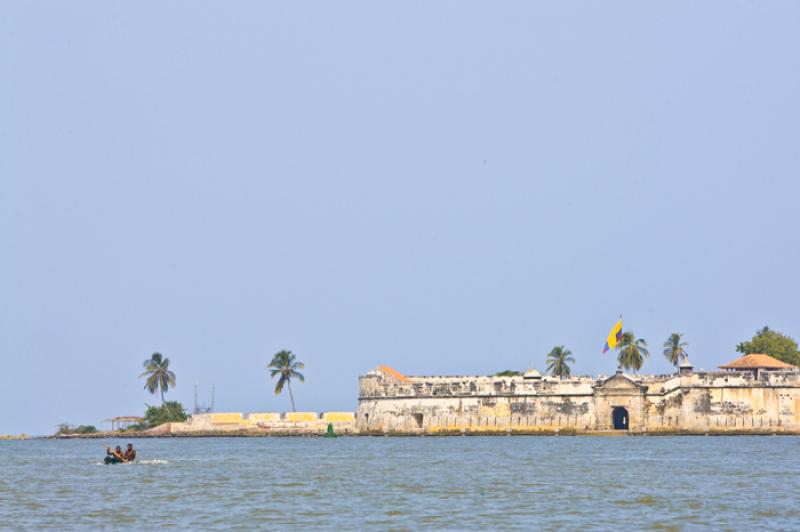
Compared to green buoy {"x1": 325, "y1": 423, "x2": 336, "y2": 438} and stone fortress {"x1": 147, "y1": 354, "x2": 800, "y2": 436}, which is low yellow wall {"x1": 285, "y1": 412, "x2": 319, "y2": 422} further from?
green buoy {"x1": 325, "y1": 423, "x2": 336, "y2": 438}

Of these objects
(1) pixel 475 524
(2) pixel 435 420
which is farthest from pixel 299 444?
(1) pixel 475 524

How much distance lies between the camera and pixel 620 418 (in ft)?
316

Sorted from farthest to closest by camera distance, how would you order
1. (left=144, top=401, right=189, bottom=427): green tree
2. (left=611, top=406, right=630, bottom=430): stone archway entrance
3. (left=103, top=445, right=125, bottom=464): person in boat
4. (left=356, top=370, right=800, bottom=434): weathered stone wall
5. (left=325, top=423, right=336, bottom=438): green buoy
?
(left=144, top=401, right=189, bottom=427): green tree < (left=325, top=423, right=336, bottom=438): green buoy < (left=611, top=406, right=630, bottom=430): stone archway entrance < (left=356, top=370, right=800, bottom=434): weathered stone wall < (left=103, top=445, right=125, bottom=464): person in boat

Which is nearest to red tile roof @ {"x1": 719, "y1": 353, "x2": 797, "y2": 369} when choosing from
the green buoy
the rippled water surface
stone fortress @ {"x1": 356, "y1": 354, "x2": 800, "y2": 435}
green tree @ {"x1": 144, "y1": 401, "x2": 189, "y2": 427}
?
stone fortress @ {"x1": 356, "y1": 354, "x2": 800, "y2": 435}

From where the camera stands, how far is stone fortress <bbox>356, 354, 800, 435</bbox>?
8919 centimetres

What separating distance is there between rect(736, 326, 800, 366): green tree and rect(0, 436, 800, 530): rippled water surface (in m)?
40.4

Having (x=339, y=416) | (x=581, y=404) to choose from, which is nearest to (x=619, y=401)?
(x=581, y=404)

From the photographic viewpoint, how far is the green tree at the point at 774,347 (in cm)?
11312

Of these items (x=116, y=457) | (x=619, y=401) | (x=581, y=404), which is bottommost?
(x=116, y=457)

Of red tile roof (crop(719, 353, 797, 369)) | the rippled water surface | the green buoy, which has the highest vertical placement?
red tile roof (crop(719, 353, 797, 369))

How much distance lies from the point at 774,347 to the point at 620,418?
24295mm

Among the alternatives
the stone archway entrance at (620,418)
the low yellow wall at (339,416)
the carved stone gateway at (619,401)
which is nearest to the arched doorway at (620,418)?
the stone archway entrance at (620,418)

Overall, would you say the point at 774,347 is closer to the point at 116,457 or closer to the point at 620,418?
the point at 620,418

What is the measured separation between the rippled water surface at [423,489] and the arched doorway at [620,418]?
2147 centimetres
